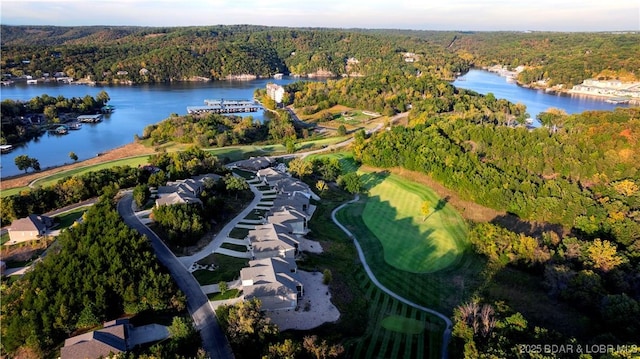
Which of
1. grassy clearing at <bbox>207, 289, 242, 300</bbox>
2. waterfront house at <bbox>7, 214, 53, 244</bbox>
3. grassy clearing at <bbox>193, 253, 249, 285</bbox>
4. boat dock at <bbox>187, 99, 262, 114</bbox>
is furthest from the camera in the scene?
boat dock at <bbox>187, 99, 262, 114</bbox>

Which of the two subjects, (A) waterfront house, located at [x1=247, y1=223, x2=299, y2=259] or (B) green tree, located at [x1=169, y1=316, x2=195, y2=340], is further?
(A) waterfront house, located at [x1=247, y1=223, x2=299, y2=259]

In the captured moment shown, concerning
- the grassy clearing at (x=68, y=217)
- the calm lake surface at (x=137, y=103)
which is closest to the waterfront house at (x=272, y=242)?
the grassy clearing at (x=68, y=217)

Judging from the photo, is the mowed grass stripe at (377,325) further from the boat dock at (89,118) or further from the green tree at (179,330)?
the boat dock at (89,118)

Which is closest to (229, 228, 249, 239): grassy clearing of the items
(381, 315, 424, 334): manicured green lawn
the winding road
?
the winding road

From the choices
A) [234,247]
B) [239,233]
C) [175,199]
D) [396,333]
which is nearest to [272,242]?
[234,247]

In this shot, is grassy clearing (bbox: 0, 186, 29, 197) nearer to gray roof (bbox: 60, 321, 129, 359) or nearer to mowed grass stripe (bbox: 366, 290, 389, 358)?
gray roof (bbox: 60, 321, 129, 359)

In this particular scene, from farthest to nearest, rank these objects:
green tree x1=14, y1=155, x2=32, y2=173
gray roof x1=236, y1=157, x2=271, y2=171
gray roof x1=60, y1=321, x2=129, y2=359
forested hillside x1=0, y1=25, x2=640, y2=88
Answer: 1. forested hillside x1=0, y1=25, x2=640, y2=88
2. green tree x1=14, y1=155, x2=32, y2=173
3. gray roof x1=236, y1=157, x2=271, y2=171
4. gray roof x1=60, y1=321, x2=129, y2=359
